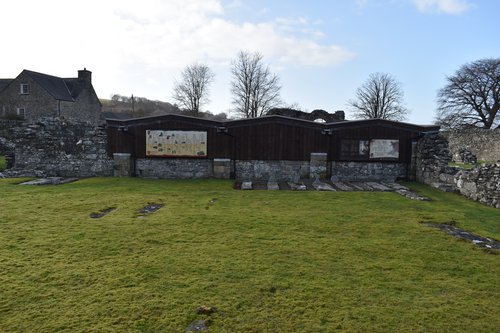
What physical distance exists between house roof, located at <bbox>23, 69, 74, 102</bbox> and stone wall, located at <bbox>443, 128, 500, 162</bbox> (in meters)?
51.9

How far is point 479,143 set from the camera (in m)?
35.8

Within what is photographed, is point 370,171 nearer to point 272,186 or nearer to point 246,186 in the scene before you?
point 272,186

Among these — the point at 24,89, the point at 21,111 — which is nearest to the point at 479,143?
the point at 24,89

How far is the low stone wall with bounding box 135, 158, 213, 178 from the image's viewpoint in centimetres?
1914

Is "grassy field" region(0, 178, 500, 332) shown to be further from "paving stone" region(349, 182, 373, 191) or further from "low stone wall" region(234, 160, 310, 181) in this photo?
"low stone wall" region(234, 160, 310, 181)

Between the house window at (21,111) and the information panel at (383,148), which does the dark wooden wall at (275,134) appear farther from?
the house window at (21,111)

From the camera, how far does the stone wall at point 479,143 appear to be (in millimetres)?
34188

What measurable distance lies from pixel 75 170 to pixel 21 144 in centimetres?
335

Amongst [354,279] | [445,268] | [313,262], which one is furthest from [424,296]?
[313,262]

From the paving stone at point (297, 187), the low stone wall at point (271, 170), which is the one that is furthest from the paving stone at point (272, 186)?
the low stone wall at point (271, 170)

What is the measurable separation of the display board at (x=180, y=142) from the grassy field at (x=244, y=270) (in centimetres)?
809

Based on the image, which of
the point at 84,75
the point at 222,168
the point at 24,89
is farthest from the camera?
the point at 84,75

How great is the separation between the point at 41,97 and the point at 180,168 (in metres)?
40.3

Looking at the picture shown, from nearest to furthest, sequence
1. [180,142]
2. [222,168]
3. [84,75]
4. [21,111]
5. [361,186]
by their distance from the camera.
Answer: [361,186]
[222,168]
[180,142]
[21,111]
[84,75]
